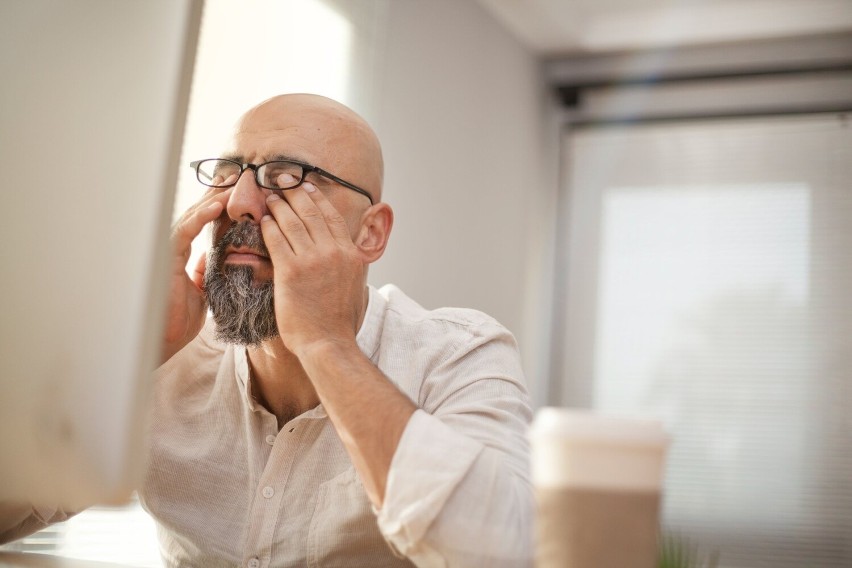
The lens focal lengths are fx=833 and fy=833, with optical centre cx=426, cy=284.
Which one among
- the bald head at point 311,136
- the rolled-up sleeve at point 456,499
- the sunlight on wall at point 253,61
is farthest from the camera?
the sunlight on wall at point 253,61

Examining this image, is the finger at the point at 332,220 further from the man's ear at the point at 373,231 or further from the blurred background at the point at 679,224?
the blurred background at the point at 679,224

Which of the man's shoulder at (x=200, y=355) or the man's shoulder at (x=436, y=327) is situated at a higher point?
the man's shoulder at (x=436, y=327)

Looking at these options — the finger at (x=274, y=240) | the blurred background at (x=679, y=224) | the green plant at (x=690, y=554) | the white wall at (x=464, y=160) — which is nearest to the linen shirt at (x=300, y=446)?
the finger at (x=274, y=240)

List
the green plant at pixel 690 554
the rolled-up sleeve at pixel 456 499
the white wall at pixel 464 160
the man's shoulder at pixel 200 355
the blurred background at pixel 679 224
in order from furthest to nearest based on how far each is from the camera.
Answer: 1. the blurred background at pixel 679 224
2. the green plant at pixel 690 554
3. the white wall at pixel 464 160
4. the man's shoulder at pixel 200 355
5. the rolled-up sleeve at pixel 456 499

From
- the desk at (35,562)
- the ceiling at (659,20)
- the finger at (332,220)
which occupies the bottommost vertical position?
the desk at (35,562)

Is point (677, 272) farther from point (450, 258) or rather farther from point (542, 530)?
point (542, 530)

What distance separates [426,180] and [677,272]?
1324 millimetres

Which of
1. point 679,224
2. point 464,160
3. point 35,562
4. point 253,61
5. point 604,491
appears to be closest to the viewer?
point 604,491

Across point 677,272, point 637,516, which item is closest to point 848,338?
point 677,272

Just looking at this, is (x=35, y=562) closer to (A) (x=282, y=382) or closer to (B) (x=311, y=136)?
(A) (x=282, y=382)

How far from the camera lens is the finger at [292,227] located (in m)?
1.03

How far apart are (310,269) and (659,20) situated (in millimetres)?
2752

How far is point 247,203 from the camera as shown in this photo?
108 cm

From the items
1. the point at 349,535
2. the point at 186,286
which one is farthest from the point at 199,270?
the point at 349,535
